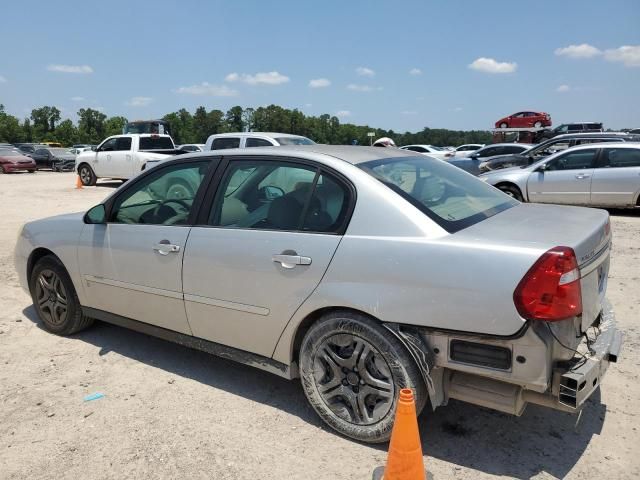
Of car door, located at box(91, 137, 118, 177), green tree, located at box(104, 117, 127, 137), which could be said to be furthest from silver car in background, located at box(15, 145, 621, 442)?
green tree, located at box(104, 117, 127, 137)

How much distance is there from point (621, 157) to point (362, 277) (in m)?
10.5

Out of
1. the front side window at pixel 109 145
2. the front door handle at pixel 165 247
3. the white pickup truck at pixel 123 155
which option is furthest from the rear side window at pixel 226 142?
the front door handle at pixel 165 247

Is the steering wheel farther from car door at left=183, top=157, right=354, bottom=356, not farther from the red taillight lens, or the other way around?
the red taillight lens

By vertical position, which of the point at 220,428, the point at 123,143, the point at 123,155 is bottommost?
the point at 220,428

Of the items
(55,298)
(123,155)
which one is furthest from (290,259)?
(123,155)

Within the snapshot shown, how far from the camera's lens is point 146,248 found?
3.70 metres

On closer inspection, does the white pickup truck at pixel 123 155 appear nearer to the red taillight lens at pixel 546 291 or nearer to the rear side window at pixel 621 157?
the rear side window at pixel 621 157

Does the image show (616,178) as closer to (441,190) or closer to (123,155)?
(441,190)

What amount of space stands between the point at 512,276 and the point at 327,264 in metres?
0.97

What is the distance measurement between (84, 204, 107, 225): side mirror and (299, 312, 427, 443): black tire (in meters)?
2.09

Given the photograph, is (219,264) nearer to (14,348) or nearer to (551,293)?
(551,293)

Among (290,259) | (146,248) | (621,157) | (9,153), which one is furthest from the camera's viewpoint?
(9,153)

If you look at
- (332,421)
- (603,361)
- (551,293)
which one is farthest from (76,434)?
(603,361)

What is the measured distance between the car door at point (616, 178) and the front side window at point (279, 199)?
32.4ft
